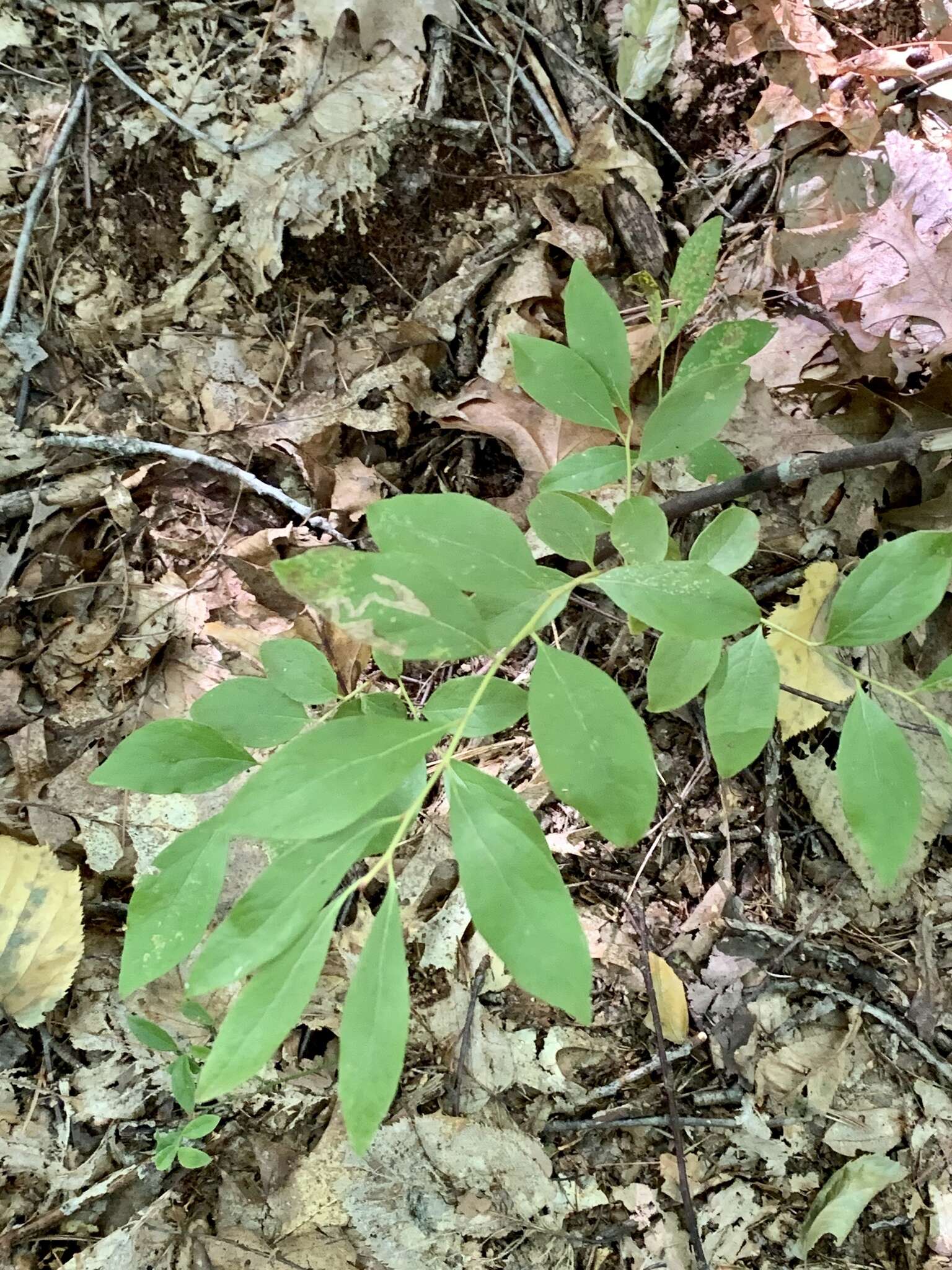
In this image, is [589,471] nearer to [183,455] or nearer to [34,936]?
[183,455]

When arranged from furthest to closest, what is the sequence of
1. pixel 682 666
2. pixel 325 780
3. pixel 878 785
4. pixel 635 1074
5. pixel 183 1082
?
pixel 635 1074
pixel 183 1082
pixel 682 666
pixel 878 785
pixel 325 780

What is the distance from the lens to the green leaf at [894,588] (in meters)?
0.99

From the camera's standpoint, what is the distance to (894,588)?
40.1 inches

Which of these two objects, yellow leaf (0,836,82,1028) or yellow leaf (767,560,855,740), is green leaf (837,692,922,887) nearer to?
yellow leaf (767,560,855,740)

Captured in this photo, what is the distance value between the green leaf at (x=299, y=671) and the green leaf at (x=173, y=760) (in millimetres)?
121

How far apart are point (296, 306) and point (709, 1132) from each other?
83.1 inches

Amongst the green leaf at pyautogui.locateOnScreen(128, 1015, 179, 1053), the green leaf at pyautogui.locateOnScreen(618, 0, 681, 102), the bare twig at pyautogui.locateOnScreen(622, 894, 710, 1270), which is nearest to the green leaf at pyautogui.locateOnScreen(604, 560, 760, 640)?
the bare twig at pyautogui.locateOnScreen(622, 894, 710, 1270)

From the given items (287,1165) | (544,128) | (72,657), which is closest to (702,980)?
(287,1165)

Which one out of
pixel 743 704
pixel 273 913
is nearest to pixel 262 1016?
pixel 273 913

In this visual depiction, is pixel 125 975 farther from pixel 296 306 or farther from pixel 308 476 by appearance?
pixel 296 306

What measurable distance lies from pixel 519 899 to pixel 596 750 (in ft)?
0.57

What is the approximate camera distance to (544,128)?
1.88m

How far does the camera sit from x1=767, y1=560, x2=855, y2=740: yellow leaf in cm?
169

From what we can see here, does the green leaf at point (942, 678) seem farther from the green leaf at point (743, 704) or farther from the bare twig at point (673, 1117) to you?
the bare twig at point (673, 1117)
